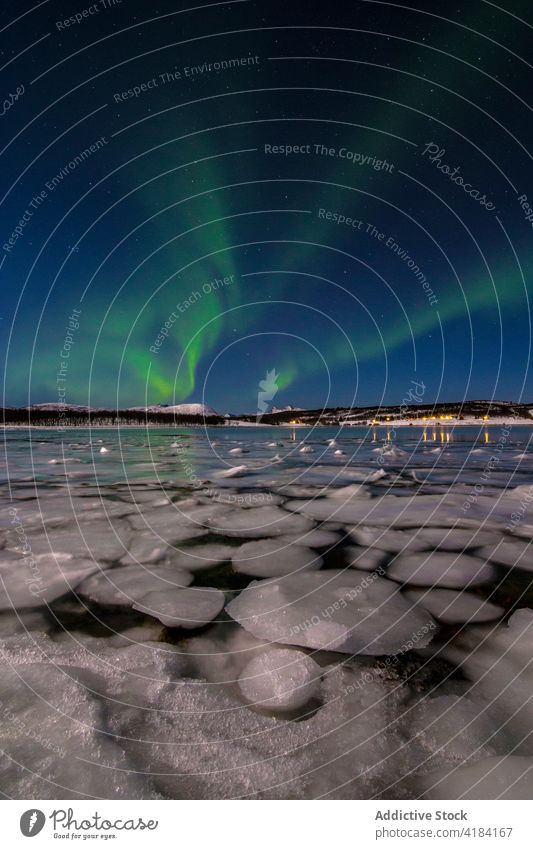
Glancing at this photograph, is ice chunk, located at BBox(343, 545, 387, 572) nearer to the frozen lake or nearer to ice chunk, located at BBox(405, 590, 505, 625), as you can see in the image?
the frozen lake

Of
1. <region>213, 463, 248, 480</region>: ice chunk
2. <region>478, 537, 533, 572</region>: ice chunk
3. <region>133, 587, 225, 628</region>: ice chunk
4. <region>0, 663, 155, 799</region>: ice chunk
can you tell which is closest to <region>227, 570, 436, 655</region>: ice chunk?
<region>133, 587, 225, 628</region>: ice chunk

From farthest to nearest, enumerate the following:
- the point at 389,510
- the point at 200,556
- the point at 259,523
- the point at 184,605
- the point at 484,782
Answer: the point at 389,510 → the point at 259,523 → the point at 200,556 → the point at 184,605 → the point at 484,782

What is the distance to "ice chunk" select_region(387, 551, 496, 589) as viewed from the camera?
2.90 m

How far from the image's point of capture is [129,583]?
295 centimetres

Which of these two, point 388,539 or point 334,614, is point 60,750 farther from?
point 388,539

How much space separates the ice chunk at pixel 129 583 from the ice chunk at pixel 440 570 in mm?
1832

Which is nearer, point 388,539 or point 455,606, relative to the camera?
point 455,606

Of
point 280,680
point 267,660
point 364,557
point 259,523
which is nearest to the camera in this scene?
point 280,680

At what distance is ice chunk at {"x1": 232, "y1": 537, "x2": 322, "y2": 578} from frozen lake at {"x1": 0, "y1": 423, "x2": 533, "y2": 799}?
0.08 ft

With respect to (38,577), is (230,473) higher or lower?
lower

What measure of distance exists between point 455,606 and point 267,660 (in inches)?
56.1

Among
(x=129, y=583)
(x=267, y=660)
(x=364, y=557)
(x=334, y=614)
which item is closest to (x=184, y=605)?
(x=129, y=583)
